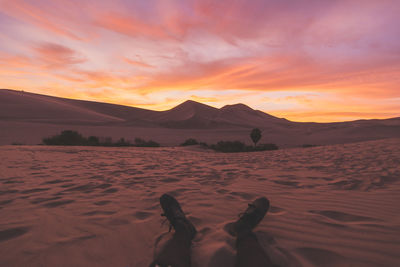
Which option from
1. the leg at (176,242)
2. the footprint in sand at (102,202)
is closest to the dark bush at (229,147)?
the footprint in sand at (102,202)

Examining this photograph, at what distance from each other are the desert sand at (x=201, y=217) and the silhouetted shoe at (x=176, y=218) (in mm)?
110

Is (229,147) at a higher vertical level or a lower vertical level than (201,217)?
higher

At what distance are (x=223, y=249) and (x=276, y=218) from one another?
0.84m

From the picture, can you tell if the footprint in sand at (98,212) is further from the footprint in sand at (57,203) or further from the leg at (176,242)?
the leg at (176,242)

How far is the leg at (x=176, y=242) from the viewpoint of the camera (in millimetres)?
1446

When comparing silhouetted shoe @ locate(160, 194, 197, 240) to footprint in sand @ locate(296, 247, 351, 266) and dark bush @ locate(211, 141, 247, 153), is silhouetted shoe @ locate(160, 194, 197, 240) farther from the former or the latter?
dark bush @ locate(211, 141, 247, 153)

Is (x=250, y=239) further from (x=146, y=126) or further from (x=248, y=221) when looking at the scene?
(x=146, y=126)

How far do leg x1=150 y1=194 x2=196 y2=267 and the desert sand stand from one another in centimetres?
10

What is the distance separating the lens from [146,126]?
4631 cm

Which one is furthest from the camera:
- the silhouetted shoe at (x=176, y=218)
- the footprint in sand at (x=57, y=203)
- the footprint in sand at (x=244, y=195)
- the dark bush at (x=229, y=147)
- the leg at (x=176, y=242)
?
the dark bush at (x=229, y=147)

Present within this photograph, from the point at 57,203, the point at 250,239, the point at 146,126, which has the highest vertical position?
the point at 146,126

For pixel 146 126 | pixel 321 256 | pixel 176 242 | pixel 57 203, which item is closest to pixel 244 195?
pixel 321 256

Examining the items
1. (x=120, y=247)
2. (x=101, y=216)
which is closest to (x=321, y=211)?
(x=120, y=247)

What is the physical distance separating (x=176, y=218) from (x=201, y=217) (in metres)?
0.43
